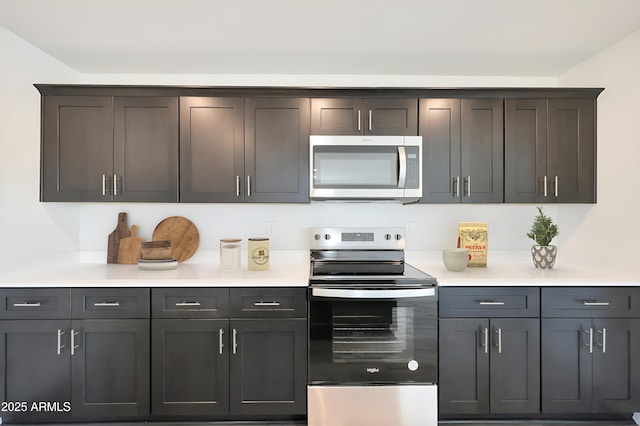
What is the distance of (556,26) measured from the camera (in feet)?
7.55

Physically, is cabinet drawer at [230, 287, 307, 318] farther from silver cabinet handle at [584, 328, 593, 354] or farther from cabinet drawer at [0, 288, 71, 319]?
silver cabinet handle at [584, 328, 593, 354]

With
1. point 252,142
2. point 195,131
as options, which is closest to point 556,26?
point 252,142

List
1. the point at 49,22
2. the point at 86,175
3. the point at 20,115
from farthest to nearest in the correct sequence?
1. the point at 86,175
2. the point at 20,115
3. the point at 49,22

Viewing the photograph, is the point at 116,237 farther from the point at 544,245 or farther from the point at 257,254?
the point at 544,245

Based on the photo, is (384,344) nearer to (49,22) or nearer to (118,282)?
(118,282)

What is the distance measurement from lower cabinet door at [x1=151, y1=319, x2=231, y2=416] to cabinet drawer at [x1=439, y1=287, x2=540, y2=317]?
1393 millimetres

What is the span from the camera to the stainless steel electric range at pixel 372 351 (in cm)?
227

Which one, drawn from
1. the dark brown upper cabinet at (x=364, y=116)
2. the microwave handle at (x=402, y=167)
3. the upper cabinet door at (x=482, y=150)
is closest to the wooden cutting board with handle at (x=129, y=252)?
the dark brown upper cabinet at (x=364, y=116)

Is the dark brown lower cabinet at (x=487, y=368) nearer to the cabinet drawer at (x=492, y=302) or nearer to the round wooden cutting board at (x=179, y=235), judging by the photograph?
the cabinet drawer at (x=492, y=302)

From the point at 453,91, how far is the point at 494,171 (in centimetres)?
64

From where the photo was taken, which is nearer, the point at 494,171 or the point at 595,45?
the point at 595,45

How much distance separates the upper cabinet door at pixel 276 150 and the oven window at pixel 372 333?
977 mm

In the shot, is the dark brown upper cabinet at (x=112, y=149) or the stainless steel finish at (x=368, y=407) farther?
the dark brown upper cabinet at (x=112, y=149)

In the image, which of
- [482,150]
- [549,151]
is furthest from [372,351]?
[549,151]
